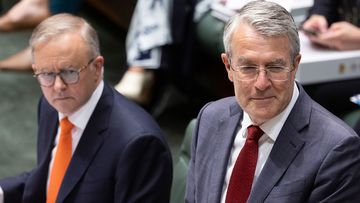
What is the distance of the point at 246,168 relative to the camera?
200cm

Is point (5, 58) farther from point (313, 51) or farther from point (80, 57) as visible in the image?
point (80, 57)

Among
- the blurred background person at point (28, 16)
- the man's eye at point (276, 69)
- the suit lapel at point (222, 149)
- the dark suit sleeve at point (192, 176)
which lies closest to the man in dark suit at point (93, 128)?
the dark suit sleeve at point (192, 176)

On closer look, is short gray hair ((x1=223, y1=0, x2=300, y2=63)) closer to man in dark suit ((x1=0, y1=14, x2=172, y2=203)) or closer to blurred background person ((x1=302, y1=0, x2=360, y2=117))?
man in dark suit ((x1=0, y1=14, x2=172, y2=203))

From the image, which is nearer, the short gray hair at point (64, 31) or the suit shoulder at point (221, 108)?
the suit shoulder at point (221, 108)

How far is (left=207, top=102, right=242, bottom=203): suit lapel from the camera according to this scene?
6.75 ft

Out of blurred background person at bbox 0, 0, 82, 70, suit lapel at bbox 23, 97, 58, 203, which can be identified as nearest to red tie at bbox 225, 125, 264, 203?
suit lapel at bbox 23, 97, 58, 203

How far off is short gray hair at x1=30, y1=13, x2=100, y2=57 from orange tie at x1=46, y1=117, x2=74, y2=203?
26cm

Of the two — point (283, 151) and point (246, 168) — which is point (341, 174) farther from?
point (246, 168)

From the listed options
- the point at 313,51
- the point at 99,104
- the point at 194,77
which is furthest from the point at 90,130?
the point at 194,77

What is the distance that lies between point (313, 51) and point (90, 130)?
3.75 feet

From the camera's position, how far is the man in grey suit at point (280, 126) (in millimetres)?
1828

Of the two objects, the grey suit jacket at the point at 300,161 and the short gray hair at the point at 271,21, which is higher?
the short gray hair at the point at 271,21

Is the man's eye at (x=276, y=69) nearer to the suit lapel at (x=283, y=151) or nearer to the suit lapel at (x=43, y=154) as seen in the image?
the suit lapel at (x=283, y=151)

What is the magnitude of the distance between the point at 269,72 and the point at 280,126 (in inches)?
6.3
